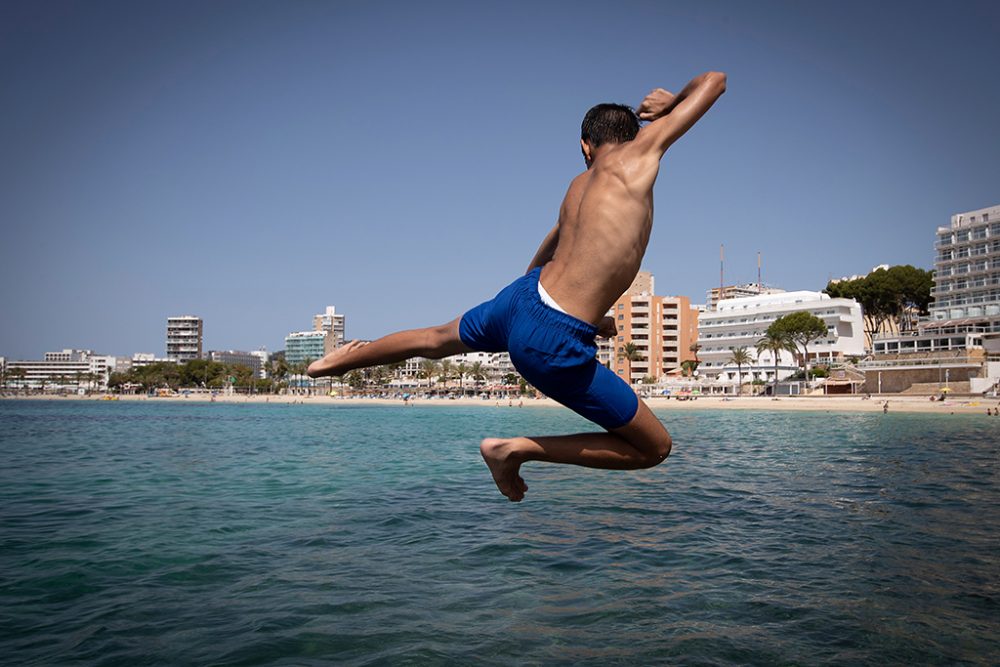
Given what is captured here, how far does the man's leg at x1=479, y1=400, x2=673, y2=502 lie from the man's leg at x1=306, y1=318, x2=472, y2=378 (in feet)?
2.54

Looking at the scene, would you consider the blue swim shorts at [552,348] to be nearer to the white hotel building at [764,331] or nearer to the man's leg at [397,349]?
the man's leg at [397,349]

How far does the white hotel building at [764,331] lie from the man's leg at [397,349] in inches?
4865

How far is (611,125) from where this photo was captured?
4.24 metres

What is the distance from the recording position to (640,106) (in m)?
4.22

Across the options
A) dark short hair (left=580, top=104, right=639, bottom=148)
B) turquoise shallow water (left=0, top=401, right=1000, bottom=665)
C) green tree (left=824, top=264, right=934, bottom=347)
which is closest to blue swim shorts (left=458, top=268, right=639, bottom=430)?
dark short hair (left=580, top=104, right=639, bottom=148)

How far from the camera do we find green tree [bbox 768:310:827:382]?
11681 centimetres

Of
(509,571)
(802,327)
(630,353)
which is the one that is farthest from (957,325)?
(509,571)

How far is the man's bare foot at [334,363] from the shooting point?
4863 mm

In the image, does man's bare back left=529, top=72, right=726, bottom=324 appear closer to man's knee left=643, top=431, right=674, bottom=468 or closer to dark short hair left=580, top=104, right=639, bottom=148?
dark short hair left=580, top=104, right=639, bottom=148

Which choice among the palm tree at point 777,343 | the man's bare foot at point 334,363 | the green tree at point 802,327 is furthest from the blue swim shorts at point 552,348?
the green tree at point 802,327

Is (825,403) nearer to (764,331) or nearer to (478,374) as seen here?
(764,331)

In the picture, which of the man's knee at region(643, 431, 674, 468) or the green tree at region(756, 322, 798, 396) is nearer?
the man's knee at region(643, 431, 674, 468)

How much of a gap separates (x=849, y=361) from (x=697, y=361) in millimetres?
34990

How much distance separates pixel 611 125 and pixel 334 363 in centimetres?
239
